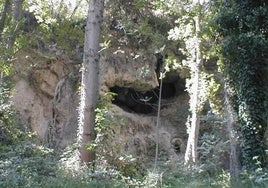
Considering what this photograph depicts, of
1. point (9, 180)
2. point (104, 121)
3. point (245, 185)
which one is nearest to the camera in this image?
point (9, 180)

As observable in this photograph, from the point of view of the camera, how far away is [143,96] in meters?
23.8

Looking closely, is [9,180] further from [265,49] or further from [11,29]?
[11,29]

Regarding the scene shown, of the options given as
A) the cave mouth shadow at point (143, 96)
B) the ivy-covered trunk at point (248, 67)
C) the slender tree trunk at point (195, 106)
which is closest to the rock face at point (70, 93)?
the cave mouth shadow at point (143, 96)

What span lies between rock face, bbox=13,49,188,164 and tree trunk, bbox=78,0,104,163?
30.2ft

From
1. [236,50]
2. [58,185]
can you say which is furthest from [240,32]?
[58,185]

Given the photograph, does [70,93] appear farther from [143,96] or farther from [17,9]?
[17,9]

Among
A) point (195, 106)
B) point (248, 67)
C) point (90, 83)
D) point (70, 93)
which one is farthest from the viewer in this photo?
point (70, 93)

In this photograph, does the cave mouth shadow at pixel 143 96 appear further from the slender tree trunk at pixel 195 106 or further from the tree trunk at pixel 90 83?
the tree trunk at pixel 90 83

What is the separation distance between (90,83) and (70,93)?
1052 centimetres

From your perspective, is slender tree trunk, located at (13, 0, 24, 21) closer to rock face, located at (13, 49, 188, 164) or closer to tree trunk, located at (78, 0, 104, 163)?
rock face, located at (13, 49, 188, 164)

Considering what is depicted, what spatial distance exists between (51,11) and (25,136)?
26.9 ft

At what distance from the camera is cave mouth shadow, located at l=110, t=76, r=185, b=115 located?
74.6ft

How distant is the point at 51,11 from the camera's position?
18.9 metres

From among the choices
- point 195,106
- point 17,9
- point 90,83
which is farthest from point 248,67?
point 17,9
